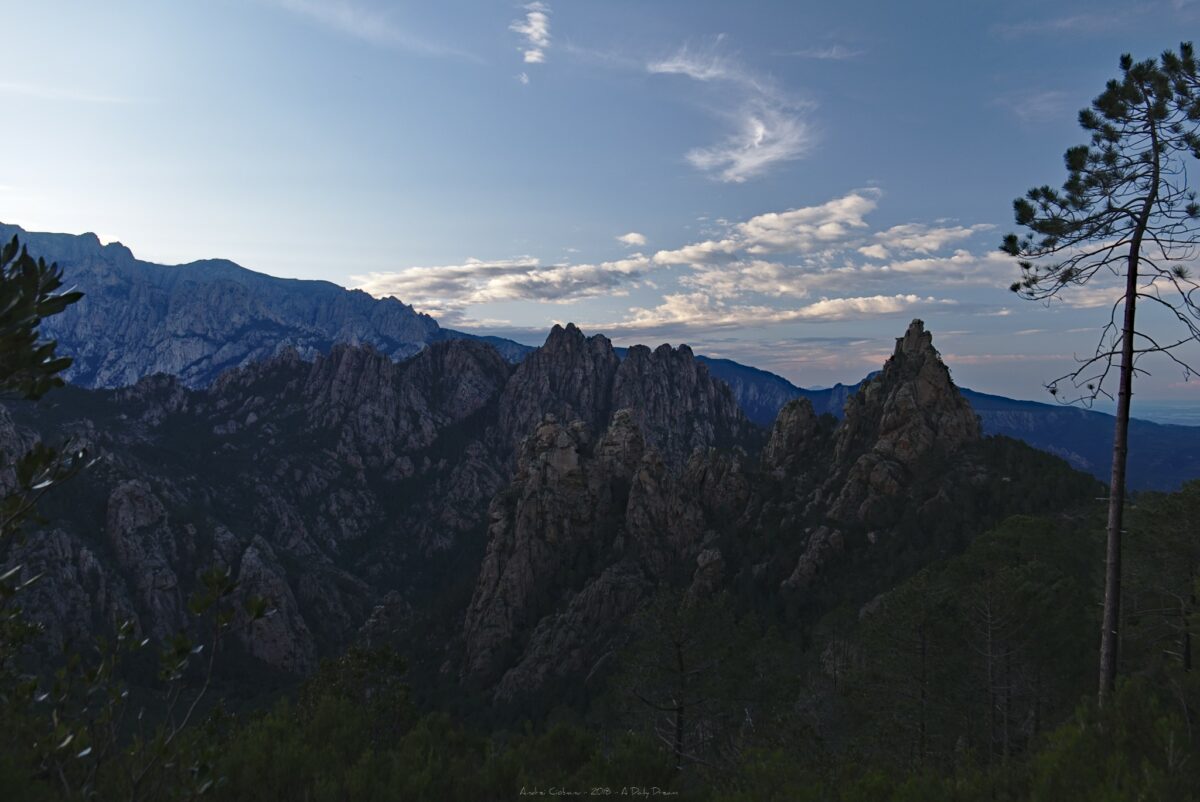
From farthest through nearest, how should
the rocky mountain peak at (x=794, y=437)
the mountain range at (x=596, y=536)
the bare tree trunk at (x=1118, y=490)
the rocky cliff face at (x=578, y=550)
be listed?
1. the rocky mountain peak at (x=794, y=437)
2. the rocky cliff face at (x=578, y=550)
3. the mountain range at (x=596, y=536)
4. the bare tree trunk at (x=1118, y=490)

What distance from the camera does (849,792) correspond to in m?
12.4

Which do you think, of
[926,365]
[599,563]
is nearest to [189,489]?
[599,563]

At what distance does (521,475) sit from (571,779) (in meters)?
142

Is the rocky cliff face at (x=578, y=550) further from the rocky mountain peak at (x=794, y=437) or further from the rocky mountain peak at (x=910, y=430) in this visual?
the rocky mountain peak at (x=910, y=430)

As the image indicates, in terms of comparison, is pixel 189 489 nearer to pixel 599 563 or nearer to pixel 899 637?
pixel 599 563

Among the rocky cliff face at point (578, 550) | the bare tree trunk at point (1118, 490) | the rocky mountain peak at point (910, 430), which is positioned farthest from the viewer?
the rocky cliff face at point (578, 550)

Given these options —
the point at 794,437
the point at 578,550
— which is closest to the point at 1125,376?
the point at 794,437

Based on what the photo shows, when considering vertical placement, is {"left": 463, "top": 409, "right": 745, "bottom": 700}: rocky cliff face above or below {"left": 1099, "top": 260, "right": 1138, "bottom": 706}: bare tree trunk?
below

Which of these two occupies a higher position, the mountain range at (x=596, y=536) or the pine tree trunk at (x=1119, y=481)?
the pine tree trunk at (x=1119, y=481)

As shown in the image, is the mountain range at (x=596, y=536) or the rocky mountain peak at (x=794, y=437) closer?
the mountain range at (x=596, y=536)

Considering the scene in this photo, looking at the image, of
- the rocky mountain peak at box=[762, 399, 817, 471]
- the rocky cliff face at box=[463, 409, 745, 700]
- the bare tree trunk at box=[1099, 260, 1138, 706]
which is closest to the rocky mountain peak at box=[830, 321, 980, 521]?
the rocky mountain peak at box=[762, 399, 817, 471]

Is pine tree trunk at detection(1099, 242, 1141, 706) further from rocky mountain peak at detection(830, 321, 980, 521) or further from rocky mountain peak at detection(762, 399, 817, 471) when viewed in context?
rocky mountain peak at detection(762, 399, 817, 471)

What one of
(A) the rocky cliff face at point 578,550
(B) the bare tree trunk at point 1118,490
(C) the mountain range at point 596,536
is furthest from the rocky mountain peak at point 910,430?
(B) the bare tree trunk at point 1118,490

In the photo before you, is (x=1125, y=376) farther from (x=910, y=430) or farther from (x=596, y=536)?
(x=596, y=536)
